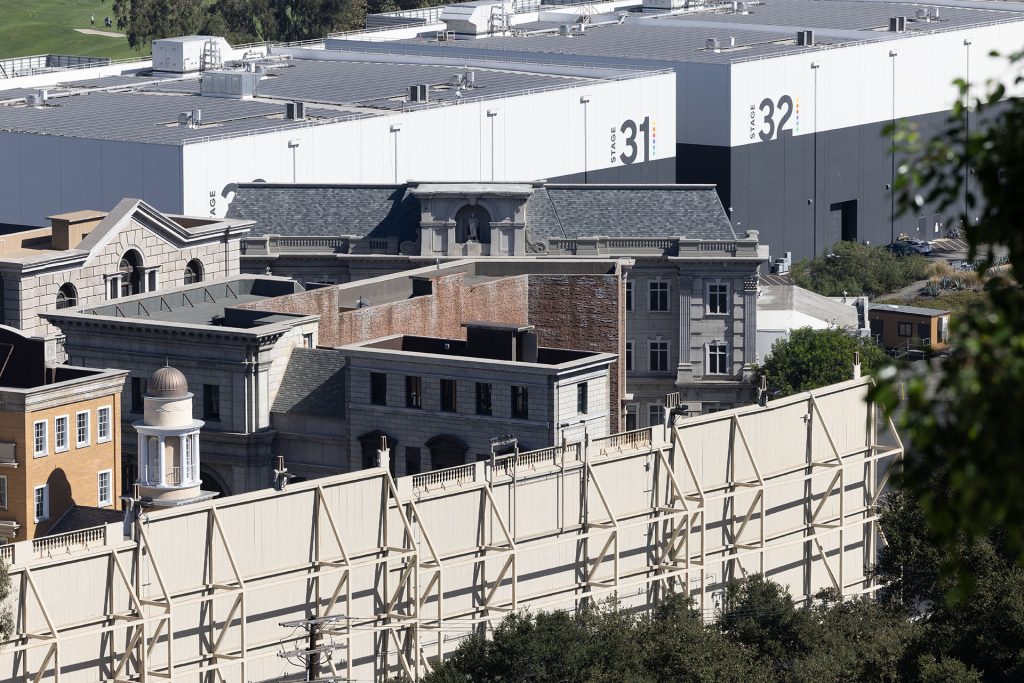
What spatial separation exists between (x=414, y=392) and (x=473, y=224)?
40167 mm

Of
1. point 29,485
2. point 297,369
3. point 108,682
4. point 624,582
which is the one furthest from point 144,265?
point 108,682

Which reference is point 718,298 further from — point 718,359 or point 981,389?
point 981,389

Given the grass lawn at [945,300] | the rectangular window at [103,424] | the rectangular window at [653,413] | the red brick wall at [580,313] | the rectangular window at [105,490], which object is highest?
the red brick wall at [580,313]

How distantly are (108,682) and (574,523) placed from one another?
21.6 metres

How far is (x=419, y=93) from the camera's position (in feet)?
579

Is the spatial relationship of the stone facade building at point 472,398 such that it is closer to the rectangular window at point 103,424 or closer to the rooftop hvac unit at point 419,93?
the rectangular window at point 103,424

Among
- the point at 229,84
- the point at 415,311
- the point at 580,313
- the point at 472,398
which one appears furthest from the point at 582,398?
the point at 229,84

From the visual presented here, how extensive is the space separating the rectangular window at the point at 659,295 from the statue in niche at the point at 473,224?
34.3 feet

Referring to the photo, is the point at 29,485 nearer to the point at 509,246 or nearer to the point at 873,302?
the point at 509,246

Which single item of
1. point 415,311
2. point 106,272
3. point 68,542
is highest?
point 106,272

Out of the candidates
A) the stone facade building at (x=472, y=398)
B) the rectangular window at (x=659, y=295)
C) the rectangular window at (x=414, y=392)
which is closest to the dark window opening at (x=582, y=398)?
the stone facade building at (x=472, y=398)

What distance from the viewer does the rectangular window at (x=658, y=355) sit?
143875 mm

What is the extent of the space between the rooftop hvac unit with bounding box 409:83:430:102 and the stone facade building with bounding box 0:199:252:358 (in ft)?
160

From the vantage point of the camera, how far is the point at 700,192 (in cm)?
14438
